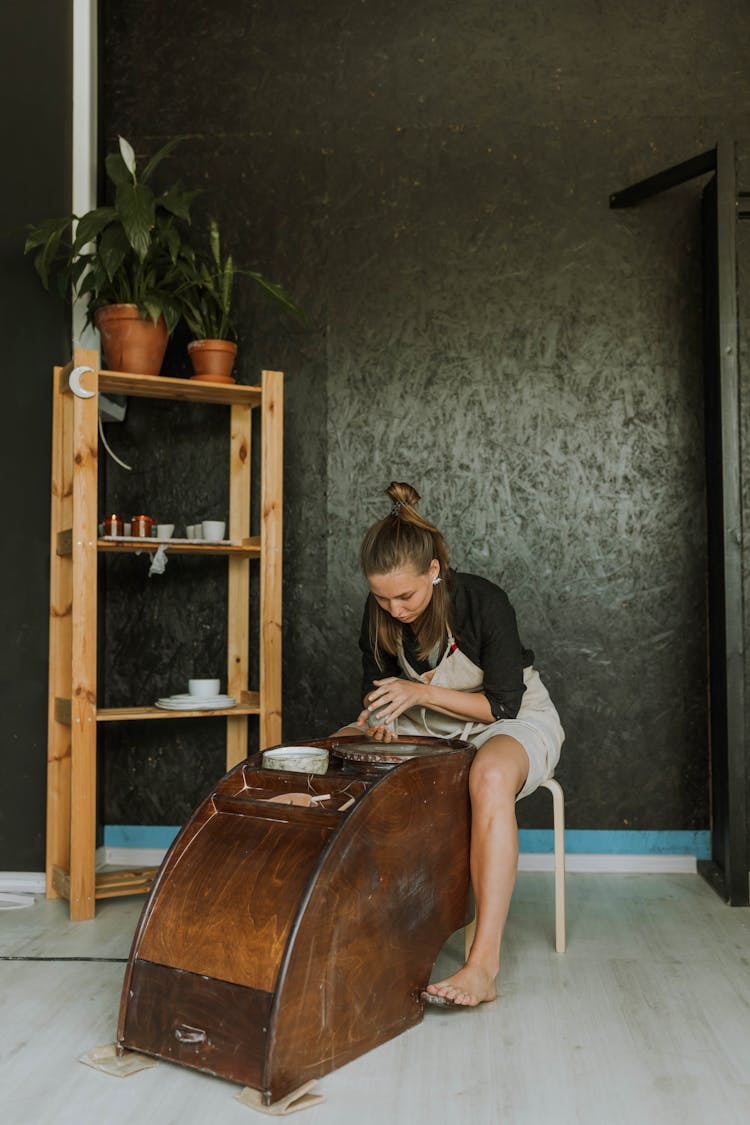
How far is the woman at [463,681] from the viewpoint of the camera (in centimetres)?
222

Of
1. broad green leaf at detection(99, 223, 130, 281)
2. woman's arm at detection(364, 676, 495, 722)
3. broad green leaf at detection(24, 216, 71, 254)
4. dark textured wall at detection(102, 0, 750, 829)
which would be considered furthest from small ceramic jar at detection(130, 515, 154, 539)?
woman's arm at detection(364, 676, 495, 722)

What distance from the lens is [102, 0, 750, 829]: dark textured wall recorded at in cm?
339

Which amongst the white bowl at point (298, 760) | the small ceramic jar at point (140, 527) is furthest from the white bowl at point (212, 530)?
the white bowl at point (298, 760)

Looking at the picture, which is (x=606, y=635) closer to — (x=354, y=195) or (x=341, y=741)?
(x=341, y=741)

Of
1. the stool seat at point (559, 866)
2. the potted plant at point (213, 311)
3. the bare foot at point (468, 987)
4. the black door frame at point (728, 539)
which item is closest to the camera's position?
the bare foot at point (468, 987)

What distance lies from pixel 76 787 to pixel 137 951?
1.05m

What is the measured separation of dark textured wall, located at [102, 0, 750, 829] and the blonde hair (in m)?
0.78

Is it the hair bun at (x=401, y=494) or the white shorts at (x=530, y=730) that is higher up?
the hair bun at (x=401, y=494)

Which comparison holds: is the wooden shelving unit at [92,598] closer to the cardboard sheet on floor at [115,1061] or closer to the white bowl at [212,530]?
the white bowl at [212,530]

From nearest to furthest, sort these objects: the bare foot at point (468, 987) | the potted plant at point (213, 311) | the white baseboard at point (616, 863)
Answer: the bare foot at point (468, 987), the potted plant at point (213, 311), the white baseboard at point (616, 863)

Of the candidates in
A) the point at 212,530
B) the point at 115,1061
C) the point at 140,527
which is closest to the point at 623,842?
the point at 212,530

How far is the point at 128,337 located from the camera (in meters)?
3.03

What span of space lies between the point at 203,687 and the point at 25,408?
1.03 meters

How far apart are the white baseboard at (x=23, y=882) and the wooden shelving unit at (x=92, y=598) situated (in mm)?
82
